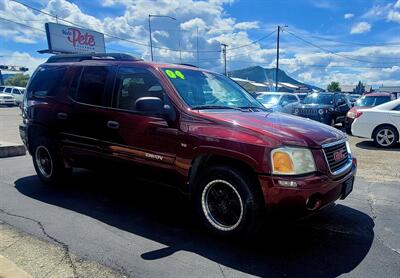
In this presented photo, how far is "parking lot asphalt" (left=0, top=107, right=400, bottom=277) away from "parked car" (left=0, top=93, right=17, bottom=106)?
2996 centimetres

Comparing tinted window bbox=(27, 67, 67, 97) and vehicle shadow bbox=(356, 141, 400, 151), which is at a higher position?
tinted window bbox=(27, 67, 67, 97)

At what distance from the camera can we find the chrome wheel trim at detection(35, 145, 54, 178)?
18.8 feet

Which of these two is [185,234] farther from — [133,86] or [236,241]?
[133,86]

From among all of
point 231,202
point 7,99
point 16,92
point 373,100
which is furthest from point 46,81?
point 16,92

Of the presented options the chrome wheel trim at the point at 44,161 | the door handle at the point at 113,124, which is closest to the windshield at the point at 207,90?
the door handle at the point at 113,124

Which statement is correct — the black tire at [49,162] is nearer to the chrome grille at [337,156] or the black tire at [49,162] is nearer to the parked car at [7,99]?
the chrome grille at [337,156]

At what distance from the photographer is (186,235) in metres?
Result: 3.97

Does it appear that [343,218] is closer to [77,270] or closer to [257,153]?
[257,153]

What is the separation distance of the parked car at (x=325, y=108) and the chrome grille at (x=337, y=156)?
10.2 metres

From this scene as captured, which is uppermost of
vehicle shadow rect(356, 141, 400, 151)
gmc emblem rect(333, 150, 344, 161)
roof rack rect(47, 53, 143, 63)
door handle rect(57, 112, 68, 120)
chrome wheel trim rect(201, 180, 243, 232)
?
roof rack rect(47, 53, 143, 63)

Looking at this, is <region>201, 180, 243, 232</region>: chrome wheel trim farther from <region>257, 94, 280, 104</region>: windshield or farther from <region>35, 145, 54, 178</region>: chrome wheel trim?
<region>257, 94, 280, 104</region>: windshield

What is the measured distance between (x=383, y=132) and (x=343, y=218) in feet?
21.4

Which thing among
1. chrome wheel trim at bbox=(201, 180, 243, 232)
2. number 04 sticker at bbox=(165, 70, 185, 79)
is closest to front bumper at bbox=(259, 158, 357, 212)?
chrome wheel trim at bbox=(201, 180, 243, 232)

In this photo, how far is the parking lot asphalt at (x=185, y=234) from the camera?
327cm
